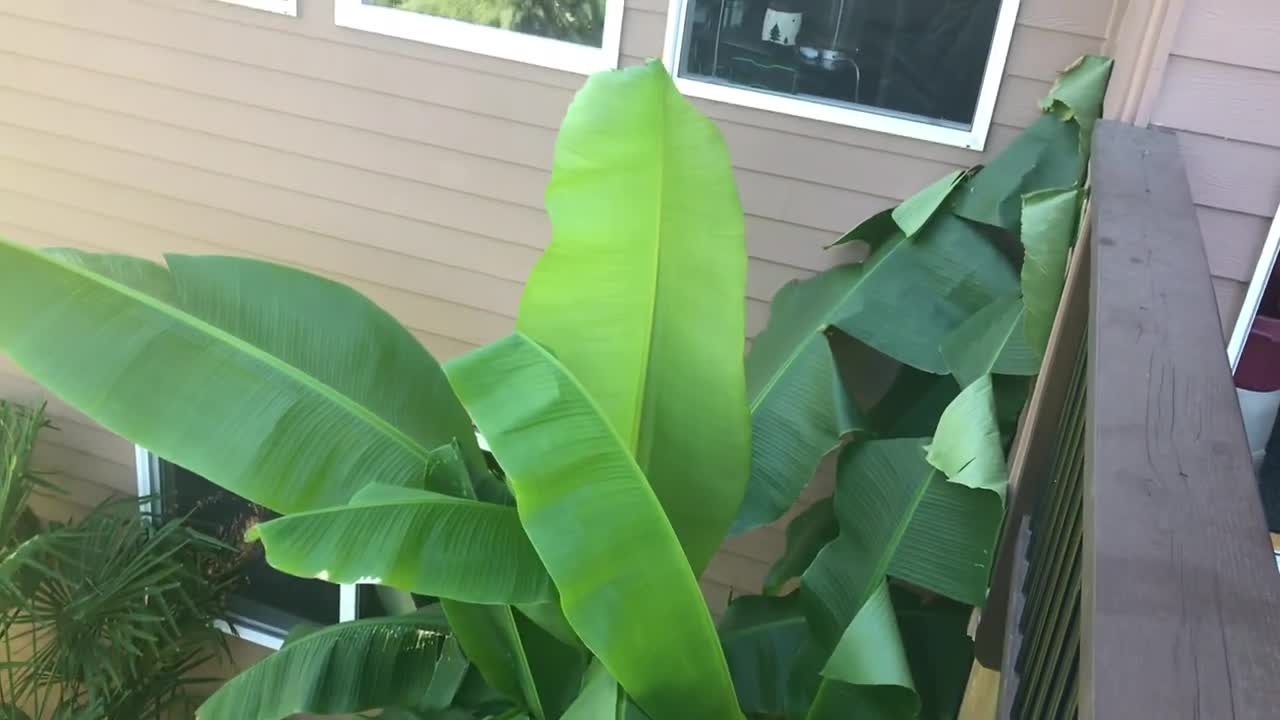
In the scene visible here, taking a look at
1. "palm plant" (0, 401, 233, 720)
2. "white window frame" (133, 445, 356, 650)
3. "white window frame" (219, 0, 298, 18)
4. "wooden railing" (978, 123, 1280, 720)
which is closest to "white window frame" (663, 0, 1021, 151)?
"wooden railing" (978, 123, 1280, 720)

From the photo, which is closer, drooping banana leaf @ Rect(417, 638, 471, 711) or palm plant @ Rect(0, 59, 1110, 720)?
palm plant @ Rect(0, 59, 1110, 720)

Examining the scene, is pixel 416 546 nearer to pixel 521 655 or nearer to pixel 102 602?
pixel 521 655

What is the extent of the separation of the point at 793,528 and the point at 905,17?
1393 mm

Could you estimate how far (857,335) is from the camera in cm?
232

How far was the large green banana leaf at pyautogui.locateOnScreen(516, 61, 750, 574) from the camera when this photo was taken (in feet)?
5.74

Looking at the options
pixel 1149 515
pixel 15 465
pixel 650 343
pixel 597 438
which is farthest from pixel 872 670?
pixel 15 465

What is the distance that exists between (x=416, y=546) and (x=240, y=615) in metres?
3.20

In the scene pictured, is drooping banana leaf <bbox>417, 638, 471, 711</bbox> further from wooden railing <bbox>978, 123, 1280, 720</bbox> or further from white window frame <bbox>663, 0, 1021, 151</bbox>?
white window frame <bbox>663, 0, 1021, 151</bbox>

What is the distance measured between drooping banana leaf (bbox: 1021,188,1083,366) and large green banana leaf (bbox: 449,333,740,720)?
3.06ft

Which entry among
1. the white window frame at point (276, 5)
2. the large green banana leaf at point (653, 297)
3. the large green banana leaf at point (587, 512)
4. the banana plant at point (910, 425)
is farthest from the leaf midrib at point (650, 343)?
the white window frame at point (276, 5)

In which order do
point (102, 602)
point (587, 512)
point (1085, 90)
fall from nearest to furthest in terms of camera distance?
point (587, 512), point (1085, 90), point (102, 602)

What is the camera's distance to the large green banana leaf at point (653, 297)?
68.9 inches

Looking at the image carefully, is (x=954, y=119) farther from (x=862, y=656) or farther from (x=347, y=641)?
(x=347, y=641)

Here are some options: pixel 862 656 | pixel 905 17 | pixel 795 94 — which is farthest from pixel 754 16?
pixel 862 656
